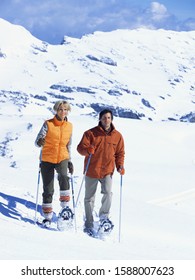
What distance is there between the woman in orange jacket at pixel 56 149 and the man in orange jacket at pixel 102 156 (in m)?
0.32

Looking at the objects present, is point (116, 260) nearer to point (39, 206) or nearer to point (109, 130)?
point (109, 130)

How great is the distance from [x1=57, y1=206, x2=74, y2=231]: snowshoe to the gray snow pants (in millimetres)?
449

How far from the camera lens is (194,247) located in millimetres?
9898

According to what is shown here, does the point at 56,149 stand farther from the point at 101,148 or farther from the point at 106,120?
the point at 106,120

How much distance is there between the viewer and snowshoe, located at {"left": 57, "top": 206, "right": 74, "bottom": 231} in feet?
28.7

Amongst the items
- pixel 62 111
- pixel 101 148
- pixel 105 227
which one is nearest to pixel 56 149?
pixel 62 111

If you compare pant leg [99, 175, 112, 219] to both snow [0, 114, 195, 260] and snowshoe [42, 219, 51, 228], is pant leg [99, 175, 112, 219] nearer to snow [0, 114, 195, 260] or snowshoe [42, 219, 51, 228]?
snow [0, 114, 195, 260]

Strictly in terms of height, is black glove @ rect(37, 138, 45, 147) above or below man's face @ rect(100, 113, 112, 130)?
below

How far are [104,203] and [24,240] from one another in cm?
290

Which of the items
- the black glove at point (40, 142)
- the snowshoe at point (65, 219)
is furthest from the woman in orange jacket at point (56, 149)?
the snowshoe at point (65, 219)

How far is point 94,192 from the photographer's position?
359 inches

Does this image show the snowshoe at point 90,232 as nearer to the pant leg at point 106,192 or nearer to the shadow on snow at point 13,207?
the pant leg at point 106,192

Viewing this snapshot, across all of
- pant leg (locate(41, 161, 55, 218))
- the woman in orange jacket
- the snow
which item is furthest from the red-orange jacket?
the snow

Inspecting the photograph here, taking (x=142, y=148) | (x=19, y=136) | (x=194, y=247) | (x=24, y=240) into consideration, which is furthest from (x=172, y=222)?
(x=19, y=136)
